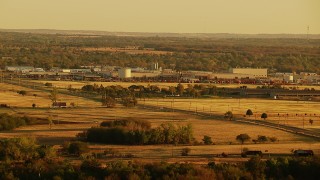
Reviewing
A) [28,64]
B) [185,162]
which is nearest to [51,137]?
[185,162]

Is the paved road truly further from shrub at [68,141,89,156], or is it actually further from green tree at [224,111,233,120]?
shrub at [68,141,89,156]

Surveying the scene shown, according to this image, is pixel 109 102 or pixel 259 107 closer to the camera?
pixel 109 102

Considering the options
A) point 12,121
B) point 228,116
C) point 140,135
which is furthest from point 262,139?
point 12,121

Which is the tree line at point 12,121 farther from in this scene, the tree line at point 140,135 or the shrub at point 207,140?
the shrub at point 207,140

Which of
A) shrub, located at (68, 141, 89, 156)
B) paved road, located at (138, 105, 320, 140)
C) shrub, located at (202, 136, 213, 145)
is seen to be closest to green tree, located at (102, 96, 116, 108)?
paved road, located at (138, 105, 320, 140)

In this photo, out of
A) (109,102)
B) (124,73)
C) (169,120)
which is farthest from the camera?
(124,73)

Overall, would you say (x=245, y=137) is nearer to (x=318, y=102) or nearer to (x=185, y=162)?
(x=185, y=162)

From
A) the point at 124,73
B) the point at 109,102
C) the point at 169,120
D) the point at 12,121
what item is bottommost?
the point at 169,120

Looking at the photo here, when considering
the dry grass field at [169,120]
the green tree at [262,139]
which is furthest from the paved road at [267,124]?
the green tree at [262,139]

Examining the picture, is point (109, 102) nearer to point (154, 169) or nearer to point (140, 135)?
point (140, 135)

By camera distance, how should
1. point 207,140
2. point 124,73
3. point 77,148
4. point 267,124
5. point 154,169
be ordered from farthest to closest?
1. point 124,73
2. point 267,124
3. point 207,140
4. point 77,148
5. point 154,169
